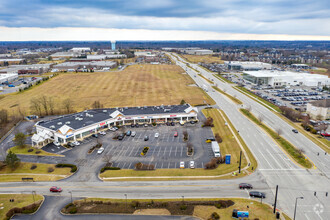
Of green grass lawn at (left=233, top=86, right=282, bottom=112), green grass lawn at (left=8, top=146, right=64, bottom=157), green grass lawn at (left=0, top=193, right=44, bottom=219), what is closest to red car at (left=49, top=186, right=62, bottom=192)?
green grass lawn at (left=0, top=193, right=44, bottom=219)

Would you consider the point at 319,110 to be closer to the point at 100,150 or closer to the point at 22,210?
the point at 100,150

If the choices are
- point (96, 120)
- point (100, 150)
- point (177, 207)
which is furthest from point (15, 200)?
point (96, 120)

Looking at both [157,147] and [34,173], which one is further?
[157,147]

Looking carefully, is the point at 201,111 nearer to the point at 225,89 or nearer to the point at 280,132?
the point at 280,132

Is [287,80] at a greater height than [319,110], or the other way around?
[287,80]

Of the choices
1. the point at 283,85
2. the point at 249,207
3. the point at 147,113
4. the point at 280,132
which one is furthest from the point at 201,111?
the point at 283,85

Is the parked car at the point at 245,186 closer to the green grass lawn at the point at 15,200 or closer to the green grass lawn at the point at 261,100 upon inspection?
the green grass lawn at the point at 15,200
